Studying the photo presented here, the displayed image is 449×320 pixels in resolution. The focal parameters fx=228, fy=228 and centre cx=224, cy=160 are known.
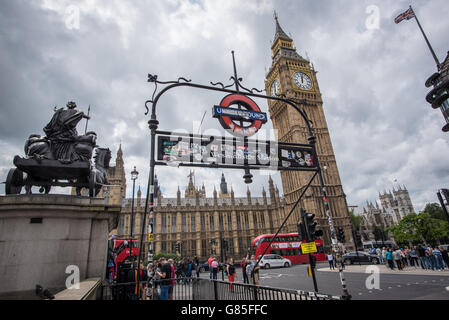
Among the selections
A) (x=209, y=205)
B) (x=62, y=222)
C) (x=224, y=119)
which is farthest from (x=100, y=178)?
(x=209, y=205)

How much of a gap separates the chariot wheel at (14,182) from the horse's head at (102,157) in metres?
1.92

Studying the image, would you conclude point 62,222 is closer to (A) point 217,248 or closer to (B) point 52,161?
(B) point 52,161

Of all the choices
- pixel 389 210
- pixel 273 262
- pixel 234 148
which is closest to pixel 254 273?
pixel 234 148

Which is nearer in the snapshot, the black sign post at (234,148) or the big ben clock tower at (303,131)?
the black sign post at (234,148)

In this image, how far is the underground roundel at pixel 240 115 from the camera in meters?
6.75

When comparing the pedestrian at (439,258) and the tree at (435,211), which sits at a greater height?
the tree at (435,211)

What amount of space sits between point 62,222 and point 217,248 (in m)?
54.4

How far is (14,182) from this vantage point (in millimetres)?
5605

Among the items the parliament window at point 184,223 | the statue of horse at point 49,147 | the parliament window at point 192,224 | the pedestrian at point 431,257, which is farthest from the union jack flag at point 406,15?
the parliament window at point 184,223

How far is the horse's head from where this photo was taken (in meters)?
7.39

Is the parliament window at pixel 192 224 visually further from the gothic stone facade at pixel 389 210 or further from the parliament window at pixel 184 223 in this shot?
the gothic stone facade at pixel 389 210

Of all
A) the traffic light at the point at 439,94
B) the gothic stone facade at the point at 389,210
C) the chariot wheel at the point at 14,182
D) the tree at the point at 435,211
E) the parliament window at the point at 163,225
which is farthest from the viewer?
the gothic stone facade at the point at 389,210

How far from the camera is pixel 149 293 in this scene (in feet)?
16.3
